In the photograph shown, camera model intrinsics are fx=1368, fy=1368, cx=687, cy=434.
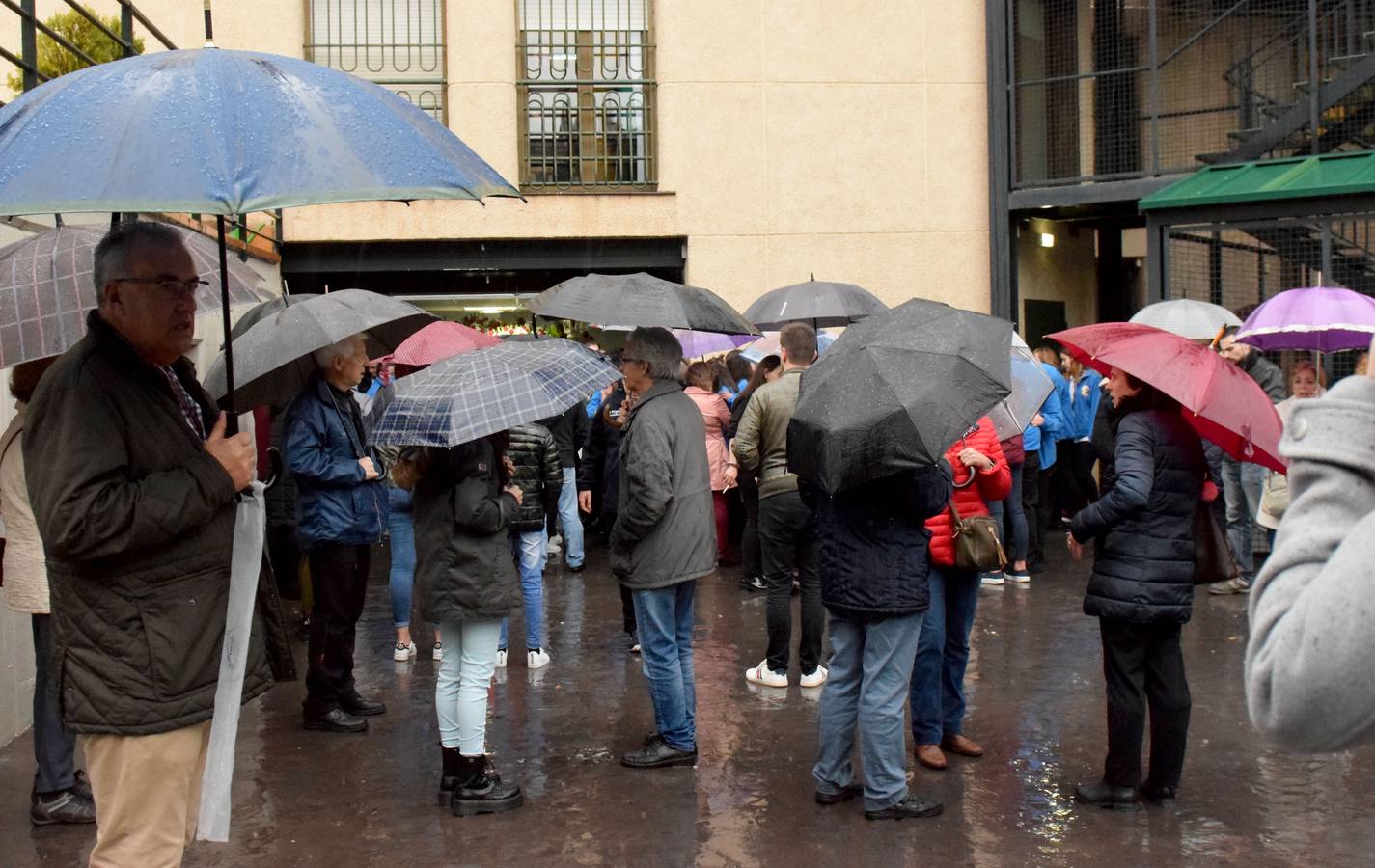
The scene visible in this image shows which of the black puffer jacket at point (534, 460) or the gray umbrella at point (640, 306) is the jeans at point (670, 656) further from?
the black puffer jacket at point (534, 460)

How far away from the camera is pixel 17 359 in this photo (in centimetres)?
462

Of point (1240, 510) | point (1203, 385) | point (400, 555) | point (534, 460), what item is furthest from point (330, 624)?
point (1240, 510)

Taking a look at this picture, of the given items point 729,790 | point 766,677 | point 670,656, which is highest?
point 670,656

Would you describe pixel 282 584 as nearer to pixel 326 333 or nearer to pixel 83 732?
pixel 326 333

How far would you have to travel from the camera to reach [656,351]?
249 inches

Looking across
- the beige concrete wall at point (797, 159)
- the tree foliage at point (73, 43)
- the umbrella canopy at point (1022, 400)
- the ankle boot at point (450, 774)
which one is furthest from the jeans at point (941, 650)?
the beige concrete wall at point (797, 159)

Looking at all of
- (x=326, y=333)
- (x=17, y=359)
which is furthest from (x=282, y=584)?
(x=17, y=359)

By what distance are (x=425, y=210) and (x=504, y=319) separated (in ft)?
5.86

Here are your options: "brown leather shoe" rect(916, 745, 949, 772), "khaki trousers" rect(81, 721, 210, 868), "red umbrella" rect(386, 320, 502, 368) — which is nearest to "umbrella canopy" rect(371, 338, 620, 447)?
"khaki trousers" rect(81, 721, 210, 868)

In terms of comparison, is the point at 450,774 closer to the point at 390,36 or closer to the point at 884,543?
the point at 884,543

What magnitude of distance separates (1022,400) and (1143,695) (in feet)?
5.95

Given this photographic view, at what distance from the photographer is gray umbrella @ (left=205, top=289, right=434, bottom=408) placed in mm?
6324

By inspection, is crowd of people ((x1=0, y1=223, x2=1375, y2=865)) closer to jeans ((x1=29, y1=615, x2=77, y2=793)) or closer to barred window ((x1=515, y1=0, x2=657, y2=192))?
jeans ((x1=29, y1=615, x2=77, y2=793))

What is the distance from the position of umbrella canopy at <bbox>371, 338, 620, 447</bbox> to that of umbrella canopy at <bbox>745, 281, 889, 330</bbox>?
534 centimetres
